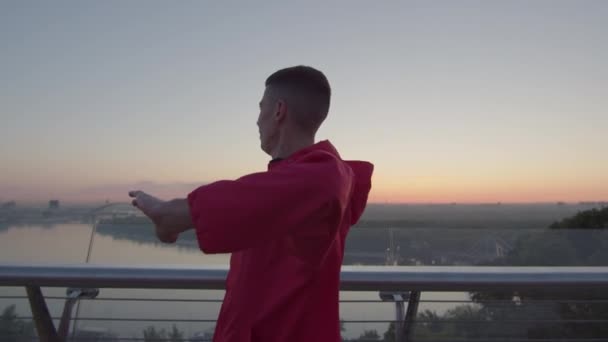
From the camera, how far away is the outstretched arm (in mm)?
983

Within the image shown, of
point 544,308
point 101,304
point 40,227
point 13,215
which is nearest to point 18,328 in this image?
point 101,304

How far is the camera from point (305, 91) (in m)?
1.28

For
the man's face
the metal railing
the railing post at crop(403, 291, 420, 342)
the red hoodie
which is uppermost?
the man's face

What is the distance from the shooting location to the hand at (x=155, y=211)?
1.01 metres

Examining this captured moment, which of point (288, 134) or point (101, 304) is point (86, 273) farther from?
point (288, 134)

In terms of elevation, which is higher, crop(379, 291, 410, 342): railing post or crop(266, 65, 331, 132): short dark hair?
crop(266, 65, 331, 132): short dark hair

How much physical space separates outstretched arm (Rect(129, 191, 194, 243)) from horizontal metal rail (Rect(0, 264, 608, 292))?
2.96 ft

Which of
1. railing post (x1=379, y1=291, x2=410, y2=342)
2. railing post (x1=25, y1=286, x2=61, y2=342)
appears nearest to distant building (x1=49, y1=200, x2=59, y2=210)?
railing post (x1=25, y1=286, x2=61, y2=342)

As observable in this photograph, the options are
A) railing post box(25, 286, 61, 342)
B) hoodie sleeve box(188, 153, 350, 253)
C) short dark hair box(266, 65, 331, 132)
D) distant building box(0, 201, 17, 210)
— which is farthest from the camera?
distant building box(0, 201, 17, 210)

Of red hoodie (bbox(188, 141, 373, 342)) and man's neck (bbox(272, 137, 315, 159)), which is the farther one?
man's neck (bbox(272, 137, 315, 159))

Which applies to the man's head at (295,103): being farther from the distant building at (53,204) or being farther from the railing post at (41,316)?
the distant building at (53,204)

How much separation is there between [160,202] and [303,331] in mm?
450

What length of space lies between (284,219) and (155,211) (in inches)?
10.2

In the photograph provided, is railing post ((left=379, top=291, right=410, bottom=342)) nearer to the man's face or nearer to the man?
the man
